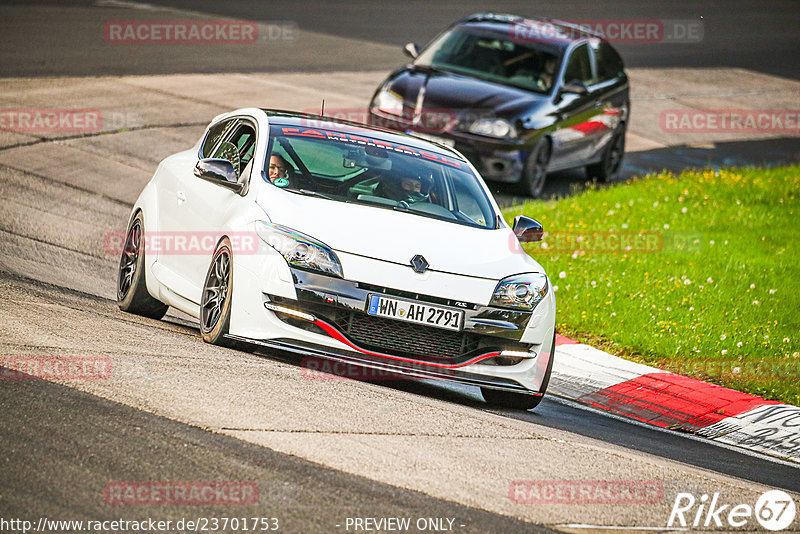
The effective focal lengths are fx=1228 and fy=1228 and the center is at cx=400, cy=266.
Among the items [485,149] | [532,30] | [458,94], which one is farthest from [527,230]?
[532,30]

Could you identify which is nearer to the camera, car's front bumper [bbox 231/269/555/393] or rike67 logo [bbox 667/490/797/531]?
rike67 logo [bbox 667/490/797/531]

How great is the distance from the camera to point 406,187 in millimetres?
8562

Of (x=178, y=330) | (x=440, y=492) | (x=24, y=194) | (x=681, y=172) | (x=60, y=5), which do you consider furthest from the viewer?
(x=60, y=5)

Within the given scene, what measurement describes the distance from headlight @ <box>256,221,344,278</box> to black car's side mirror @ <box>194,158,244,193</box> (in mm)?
746

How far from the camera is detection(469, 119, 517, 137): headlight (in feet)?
49.7

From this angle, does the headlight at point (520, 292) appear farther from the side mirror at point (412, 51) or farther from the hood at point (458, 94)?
the side mirror at point (412, 51)

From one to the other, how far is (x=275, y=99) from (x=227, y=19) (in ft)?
25.5

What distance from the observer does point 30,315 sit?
7.51 meters

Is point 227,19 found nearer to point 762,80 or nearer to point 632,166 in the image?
point 632,166

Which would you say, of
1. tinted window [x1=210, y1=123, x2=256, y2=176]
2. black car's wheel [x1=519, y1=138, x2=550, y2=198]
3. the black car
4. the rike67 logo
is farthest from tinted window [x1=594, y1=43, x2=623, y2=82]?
the rike67 logo

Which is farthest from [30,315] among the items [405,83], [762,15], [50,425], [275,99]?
[762,15]

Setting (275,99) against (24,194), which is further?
(275,99)

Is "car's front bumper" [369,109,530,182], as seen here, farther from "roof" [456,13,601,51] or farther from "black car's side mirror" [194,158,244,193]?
"black car's side mirror" [194,158,244,193]

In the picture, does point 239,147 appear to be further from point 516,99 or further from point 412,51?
point 412,51
